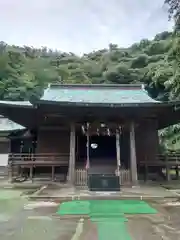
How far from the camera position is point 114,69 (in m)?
39.8

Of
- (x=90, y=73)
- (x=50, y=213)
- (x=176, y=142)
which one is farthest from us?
(x=90, y=73)

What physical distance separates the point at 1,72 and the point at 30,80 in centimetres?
419

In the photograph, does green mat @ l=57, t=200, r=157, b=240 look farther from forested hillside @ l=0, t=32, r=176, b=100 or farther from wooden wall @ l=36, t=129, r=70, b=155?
forested hillside @ l=0, t=32, r=176, b=100

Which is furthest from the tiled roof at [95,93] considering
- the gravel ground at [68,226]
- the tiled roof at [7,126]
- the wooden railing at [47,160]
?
the gravel ground at [68,226]

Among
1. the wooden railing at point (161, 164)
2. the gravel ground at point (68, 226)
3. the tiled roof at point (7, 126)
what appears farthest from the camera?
the tiled roof at point (7, 126)

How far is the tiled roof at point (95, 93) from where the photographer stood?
46.4 feet

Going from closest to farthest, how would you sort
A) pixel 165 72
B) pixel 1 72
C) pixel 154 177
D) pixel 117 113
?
pixel 117 113 < pixel 154 177 < pixel 165 72 < pixel 1 72

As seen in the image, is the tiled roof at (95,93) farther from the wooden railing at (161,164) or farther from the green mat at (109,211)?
the green mat at (109,211)

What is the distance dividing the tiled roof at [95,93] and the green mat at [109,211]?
7387mm

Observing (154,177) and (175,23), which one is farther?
(154,177)

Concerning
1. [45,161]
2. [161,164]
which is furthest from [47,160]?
[161,164]

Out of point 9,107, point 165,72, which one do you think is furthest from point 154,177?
point 165,72

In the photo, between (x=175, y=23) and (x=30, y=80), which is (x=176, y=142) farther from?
(x=30, y=80)

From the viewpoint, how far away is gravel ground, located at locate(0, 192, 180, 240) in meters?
4.19
